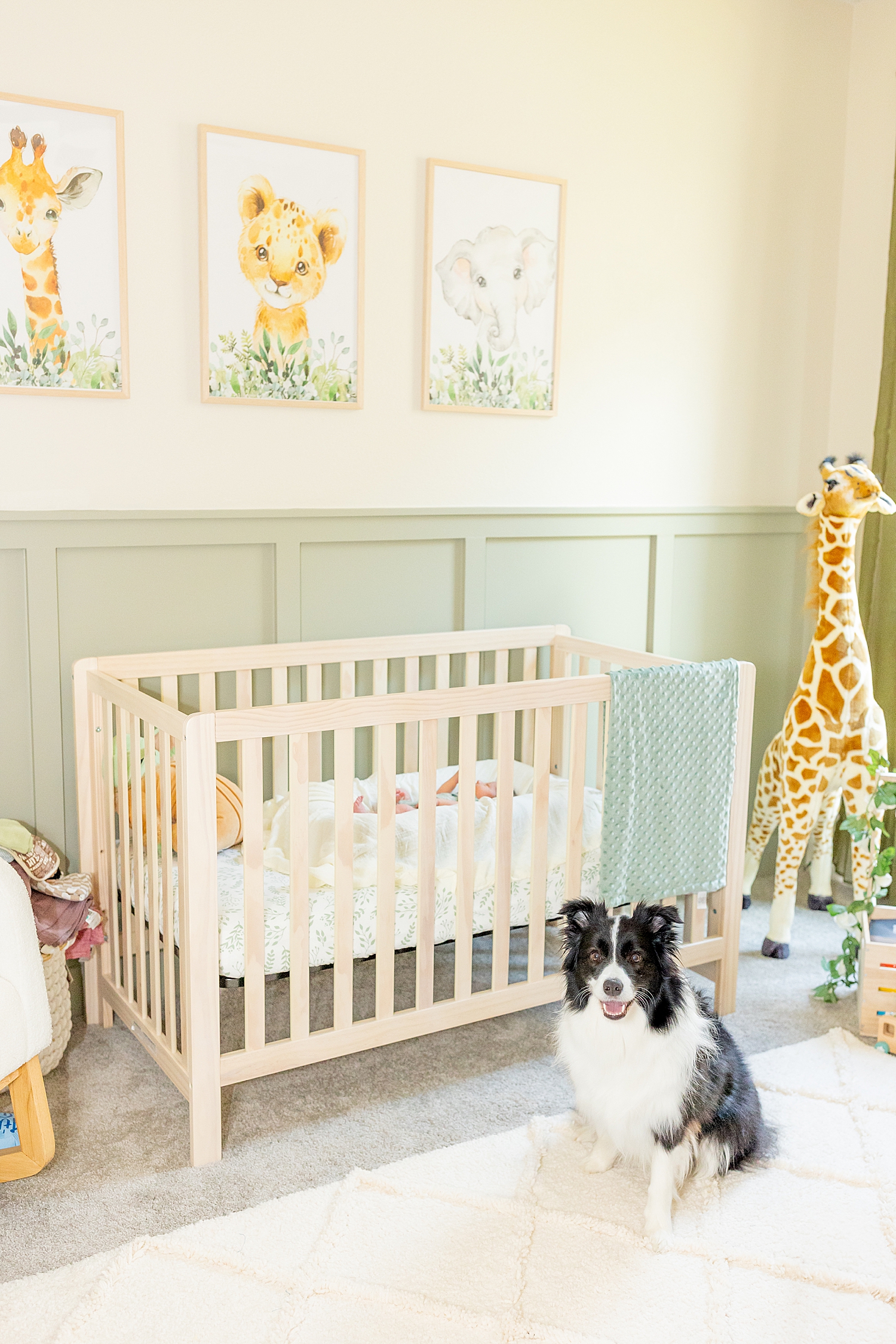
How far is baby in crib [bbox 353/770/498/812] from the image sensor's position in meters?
2.46

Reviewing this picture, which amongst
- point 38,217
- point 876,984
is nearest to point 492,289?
point 38,217

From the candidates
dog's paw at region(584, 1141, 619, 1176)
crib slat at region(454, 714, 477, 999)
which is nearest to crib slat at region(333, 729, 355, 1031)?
crib slat at region(454, 714, 477, 999)

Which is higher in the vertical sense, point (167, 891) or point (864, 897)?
point (167, 891)

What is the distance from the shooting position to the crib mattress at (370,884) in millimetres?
1987

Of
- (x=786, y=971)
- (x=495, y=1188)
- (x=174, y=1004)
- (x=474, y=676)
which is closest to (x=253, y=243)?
(x=474, y=676)

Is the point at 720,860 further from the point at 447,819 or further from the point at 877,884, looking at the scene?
the point at 447,819

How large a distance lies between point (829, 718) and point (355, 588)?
1.21 metres

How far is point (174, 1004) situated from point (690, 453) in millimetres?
2054

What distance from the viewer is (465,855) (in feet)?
6.98

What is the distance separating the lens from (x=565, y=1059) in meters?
1.83

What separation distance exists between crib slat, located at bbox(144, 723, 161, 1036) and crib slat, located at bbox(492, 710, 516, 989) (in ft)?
2.08

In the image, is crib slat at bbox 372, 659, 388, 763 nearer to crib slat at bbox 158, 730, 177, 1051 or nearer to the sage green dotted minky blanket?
the sage green dotted minky blanket

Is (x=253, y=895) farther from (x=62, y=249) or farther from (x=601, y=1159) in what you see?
(x=62, y=249)

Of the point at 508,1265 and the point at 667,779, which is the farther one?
the point at 667,779
